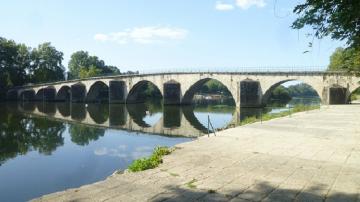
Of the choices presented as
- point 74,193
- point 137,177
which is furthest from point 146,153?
point 74,193

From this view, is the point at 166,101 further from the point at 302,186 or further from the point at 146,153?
the point at 302,186

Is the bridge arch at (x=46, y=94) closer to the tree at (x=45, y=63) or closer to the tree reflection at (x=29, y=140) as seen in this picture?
the tree at (x=45, y=63)

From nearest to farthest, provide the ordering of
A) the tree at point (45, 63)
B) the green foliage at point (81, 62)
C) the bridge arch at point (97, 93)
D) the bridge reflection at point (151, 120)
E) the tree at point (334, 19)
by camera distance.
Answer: the tree at point (334, 19), the bridge reflection at point (151, 120), the bridge arch at point (97, 93), the tree at point (45, 63), the green foliage at point (81, 62)

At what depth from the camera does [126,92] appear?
72.7m

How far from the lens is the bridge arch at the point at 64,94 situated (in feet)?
286

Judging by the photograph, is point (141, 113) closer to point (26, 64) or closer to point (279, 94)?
point (279, 94)

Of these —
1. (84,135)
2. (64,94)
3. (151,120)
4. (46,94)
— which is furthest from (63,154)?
(46,94)

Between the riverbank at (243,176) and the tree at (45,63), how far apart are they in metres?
92.5

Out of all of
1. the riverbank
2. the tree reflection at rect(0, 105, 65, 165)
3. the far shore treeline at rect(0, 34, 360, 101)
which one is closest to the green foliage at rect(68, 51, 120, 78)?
the far shore treeline at rect(0, 34, 360, 101)

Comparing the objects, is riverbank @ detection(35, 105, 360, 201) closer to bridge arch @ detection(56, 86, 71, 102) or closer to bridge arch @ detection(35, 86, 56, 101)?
bridge arch @ detection(56, 86, 71, 102)

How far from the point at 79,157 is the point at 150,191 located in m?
11.2

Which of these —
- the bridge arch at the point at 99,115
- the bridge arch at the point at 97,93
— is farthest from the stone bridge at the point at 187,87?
the bridge arch at the point at 99,115

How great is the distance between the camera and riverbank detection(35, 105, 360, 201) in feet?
22.3

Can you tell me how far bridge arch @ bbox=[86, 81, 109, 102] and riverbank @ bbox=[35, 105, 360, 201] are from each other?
70.4 metres
